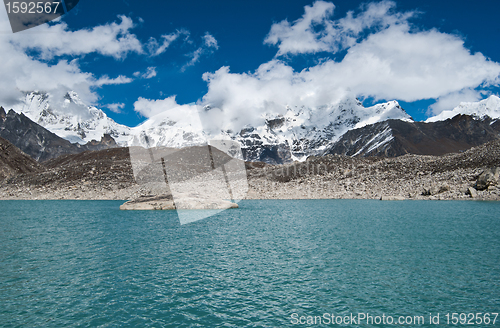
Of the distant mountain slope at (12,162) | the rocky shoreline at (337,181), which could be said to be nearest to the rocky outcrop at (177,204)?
the rocky shoreline at (337,181)

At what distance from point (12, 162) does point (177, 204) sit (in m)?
95.8

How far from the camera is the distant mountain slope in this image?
103312mm

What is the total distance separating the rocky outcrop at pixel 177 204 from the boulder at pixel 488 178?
5285cm

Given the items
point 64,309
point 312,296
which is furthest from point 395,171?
point 64,309

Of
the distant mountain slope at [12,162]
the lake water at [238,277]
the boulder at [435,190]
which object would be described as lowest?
the boulder at [435,190]

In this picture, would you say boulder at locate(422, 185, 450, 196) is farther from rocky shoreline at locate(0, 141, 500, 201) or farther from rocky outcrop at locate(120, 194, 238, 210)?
rocky outcrop at locate(120, 194, 238, 210)

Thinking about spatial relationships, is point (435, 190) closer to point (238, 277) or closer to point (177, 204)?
point (177, 204)

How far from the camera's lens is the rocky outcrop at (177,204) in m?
47.9

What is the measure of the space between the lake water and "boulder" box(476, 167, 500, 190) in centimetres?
4625

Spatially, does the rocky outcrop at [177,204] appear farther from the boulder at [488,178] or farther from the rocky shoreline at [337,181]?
the boulder at [488,178]

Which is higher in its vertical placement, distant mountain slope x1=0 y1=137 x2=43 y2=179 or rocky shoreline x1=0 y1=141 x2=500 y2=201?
distant mountain slope x1=0 y1=137 x2=43 y2=179

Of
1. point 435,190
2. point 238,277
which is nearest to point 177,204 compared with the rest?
point 238,277

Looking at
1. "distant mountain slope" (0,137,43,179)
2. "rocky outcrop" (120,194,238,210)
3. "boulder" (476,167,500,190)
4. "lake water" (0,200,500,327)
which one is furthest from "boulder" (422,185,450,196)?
"distant mountain slope" (0,137,43,179)

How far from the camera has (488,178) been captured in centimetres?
6306
